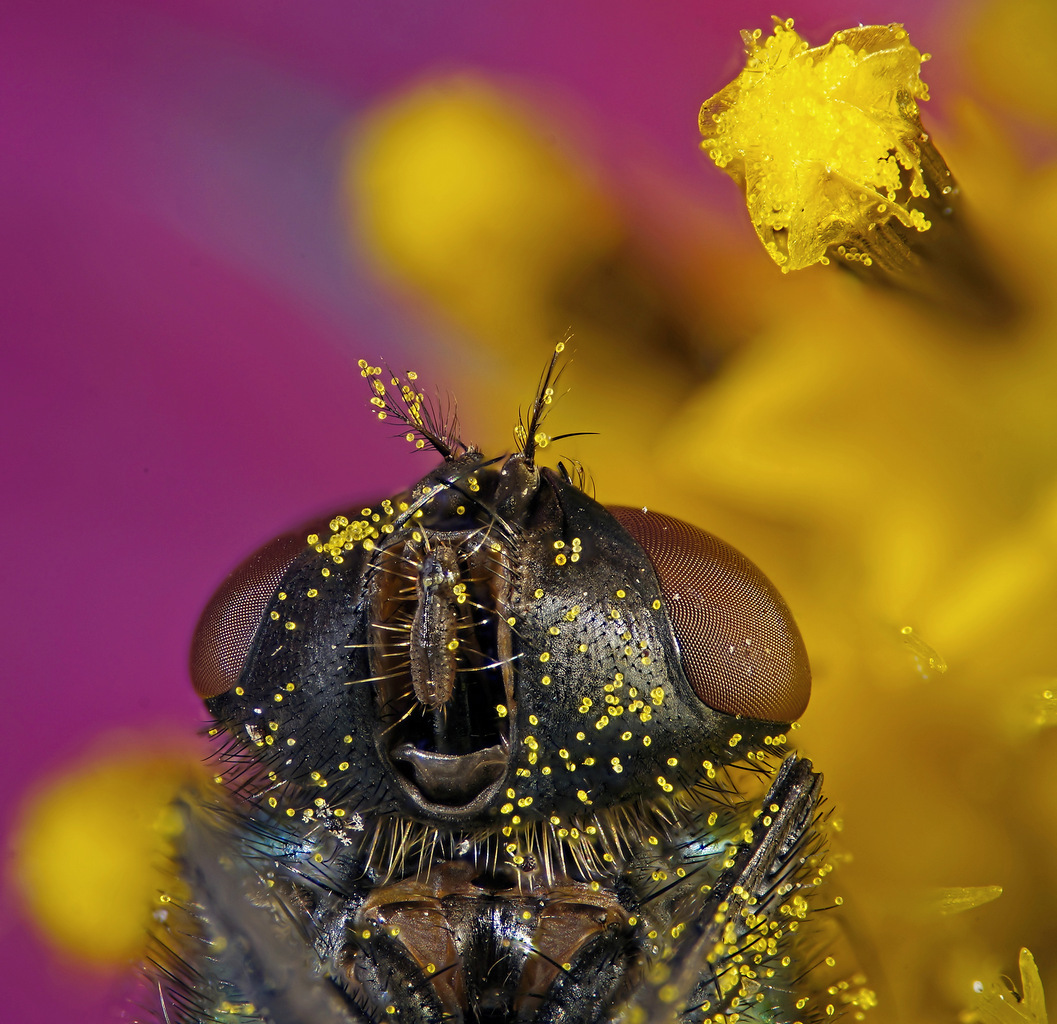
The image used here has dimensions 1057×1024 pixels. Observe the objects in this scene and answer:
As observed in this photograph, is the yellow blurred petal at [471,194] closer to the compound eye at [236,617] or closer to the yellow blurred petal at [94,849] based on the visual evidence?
the compound eye at [236,617]

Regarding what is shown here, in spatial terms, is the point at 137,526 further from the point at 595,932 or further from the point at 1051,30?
the point at 1051,30

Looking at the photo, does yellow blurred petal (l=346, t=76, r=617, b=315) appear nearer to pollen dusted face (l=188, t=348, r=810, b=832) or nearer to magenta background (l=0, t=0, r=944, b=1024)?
magenta background (l=0, t=0, r=944, b=1024)

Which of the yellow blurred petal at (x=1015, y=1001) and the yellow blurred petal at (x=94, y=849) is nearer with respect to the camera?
the yellow blurred petal at (x=1015, y=1001)

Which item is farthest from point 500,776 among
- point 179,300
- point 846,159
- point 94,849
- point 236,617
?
point 179,300

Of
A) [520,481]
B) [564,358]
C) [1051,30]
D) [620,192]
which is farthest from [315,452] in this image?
[1051,30]

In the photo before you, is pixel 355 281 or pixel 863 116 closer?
pixel 863 116

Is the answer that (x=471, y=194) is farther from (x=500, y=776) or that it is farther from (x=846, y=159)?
(x=500, y=776)

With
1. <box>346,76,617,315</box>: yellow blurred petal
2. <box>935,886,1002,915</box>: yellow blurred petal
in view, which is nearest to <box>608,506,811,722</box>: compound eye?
<box>935,886,1002,915</box>: yellow blurred petal

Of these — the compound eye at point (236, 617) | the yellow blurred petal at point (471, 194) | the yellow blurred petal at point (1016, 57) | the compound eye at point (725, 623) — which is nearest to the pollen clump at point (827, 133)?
the yellow blurred petal at point (1016, 57)
